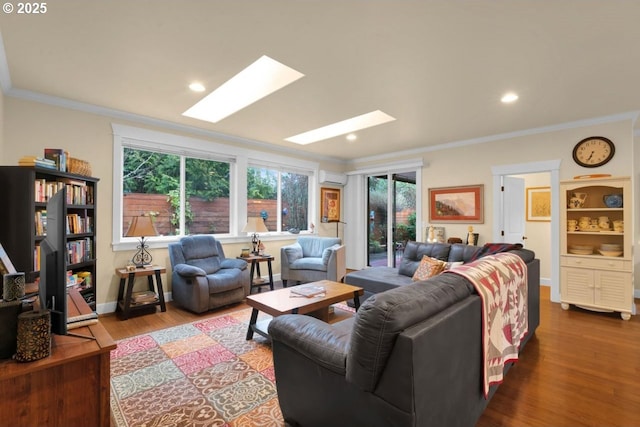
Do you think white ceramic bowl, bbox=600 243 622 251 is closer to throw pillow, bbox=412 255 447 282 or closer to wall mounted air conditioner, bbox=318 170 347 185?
throw pillow, bbox=412 255 447 282

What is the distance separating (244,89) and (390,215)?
12.8 ft

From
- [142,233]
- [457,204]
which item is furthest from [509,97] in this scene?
[142,233]

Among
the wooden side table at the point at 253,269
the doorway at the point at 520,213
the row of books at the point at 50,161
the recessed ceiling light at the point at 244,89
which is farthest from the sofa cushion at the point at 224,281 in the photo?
the doorway at the point at 520,213

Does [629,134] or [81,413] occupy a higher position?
Result: [629,134]

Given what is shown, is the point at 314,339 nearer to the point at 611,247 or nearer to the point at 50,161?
the point at 50,161

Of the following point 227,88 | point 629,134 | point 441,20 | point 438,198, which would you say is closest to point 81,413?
point 441,20

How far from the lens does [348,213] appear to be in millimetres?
6711

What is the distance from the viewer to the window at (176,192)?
13.1ft

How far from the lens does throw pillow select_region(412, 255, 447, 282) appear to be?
11.3ft

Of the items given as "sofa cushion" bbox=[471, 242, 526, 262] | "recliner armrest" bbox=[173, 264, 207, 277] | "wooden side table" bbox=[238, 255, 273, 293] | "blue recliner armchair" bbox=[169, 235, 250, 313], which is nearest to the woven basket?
"blue recliner armchair" bbox=[169, 235, 250, 313]

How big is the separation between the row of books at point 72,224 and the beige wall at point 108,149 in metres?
0.43

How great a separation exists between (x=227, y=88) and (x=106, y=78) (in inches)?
42.8

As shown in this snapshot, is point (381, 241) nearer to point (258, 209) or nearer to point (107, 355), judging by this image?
point (258, 209)

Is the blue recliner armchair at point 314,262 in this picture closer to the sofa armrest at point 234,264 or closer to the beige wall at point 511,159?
the sofa armrest at point 234,264
